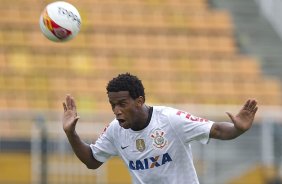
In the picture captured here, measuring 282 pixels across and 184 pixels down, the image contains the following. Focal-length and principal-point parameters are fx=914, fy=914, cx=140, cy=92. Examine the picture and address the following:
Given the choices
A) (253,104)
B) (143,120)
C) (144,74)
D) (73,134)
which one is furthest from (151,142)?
(144,74)

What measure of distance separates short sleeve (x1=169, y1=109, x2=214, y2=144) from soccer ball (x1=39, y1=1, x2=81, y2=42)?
1.64m

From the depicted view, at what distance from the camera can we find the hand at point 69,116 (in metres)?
7.54

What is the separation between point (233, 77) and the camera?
1841 centimetres

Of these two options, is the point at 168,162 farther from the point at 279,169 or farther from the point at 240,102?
the point at 240,102

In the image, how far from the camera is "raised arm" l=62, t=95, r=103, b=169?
7555 millimetres

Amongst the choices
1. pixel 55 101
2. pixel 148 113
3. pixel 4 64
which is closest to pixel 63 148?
pixel 55 101

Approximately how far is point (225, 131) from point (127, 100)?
0.81 metres

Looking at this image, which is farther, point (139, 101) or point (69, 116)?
point (69, 116)

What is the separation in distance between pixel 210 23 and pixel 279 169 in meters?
6.73

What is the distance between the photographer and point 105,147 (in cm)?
780

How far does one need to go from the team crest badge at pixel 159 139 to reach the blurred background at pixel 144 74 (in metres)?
6.23

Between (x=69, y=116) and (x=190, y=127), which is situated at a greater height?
(x=69, y=116)

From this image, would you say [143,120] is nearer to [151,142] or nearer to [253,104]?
[151,142]

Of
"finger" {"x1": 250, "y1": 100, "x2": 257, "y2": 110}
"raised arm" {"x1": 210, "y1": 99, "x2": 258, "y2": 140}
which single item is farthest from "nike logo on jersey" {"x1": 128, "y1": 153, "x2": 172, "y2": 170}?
"finger" {"x1": 250, "y1": 100, "x2": 257, "y2": 110}
